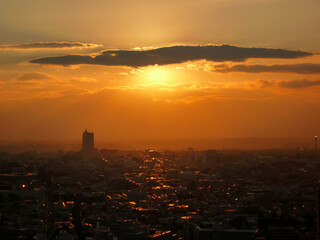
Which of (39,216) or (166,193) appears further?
(166,193)

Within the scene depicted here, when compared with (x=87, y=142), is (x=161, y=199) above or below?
below

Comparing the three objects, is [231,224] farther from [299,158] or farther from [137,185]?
[299,158]

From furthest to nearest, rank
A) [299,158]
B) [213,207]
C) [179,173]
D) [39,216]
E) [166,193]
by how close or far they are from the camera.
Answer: [299,158]
[179,173]
[166,193]
[213,207]
[39,216]

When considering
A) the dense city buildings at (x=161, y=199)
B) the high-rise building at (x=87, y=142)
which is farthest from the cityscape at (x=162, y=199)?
the high-rise building at (x=87, y=142)

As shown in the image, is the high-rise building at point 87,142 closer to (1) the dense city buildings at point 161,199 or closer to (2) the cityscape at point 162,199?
(2) the cityscape at point 162,199

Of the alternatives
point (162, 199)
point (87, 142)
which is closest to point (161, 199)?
point (162, 199)

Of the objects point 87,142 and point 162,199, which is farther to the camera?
point 87,142

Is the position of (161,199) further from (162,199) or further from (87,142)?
(87,142)

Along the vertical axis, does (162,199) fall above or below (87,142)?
below

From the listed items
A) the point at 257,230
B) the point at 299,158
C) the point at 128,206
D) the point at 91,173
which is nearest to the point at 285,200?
the point at 128,206

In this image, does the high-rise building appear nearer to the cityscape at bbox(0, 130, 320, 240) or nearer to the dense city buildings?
the cityscape at bbox(0, 130, 320, 240)

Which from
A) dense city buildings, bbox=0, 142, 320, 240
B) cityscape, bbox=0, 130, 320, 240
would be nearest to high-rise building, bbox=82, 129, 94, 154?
cityscape, bbox=0, 130, 320, 240
